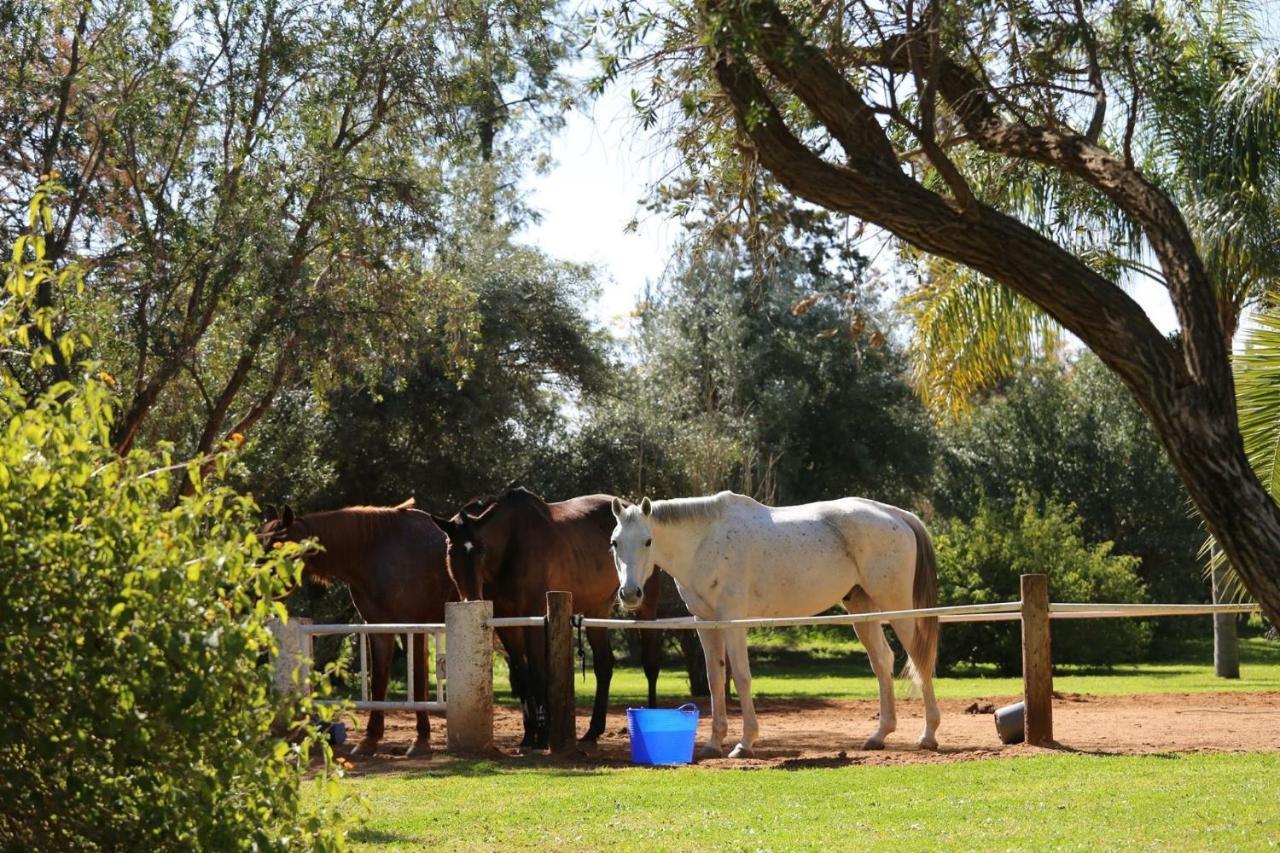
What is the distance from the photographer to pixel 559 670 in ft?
35.6

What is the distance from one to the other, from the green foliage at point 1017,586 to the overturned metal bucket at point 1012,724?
11372mm

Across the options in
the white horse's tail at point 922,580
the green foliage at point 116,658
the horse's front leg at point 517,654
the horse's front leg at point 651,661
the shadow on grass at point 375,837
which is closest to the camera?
the green foliage at point 116,658

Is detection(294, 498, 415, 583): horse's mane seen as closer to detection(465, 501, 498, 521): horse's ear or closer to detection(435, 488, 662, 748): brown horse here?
detection(435, 488, 662, 748): brown horse

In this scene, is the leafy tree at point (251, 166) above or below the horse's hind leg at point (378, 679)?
above

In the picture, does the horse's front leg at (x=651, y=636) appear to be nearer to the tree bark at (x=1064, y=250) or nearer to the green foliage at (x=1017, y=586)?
the tree bark at (x=1064, y=250)

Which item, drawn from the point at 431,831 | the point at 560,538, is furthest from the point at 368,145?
the point at 431,831

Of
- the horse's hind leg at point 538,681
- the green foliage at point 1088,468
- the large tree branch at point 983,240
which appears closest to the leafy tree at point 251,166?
the horse's hind leg at point 538,681

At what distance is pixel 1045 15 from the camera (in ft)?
24.7

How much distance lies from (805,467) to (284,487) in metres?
12.7

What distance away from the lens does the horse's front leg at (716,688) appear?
10625mm

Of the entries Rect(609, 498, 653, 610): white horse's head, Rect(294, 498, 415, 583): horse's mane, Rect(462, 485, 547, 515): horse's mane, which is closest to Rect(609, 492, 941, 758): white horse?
Rect(609, 498, 653, 610): white horse's head

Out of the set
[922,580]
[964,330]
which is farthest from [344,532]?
[964,330]

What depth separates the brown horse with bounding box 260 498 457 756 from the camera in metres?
12.4

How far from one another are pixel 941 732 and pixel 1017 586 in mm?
10003
